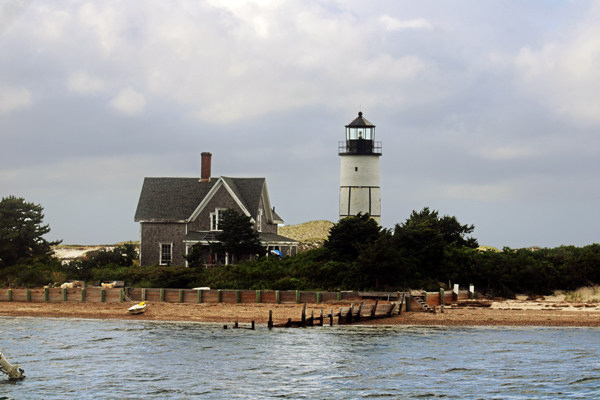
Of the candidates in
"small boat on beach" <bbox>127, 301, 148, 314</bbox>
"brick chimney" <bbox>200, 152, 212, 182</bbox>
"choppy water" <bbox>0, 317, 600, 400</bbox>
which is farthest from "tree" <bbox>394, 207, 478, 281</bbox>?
"brick chimney" <bbox>200, 152, 212, 182</bbox>

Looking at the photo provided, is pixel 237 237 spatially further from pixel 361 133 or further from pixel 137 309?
pixel 361 133

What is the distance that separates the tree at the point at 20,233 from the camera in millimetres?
49531

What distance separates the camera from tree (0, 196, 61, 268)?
163 feet

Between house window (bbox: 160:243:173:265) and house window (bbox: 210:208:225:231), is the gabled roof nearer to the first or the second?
house window (bbox: 210:208:225:231)

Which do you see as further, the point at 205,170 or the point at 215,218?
the point at 205,170

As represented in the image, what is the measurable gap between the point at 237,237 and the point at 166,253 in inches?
283

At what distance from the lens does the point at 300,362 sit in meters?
25.7

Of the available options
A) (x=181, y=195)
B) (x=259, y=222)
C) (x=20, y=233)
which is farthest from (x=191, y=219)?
(x=20, y=233)

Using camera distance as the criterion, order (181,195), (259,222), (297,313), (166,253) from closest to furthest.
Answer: (297,313) → (166,253) → (259,222) → (181,195)

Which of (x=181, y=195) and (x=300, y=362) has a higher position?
(x=181, y=195)

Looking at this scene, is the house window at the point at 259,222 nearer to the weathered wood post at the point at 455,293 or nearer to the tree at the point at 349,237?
the tree at the point at 349,237

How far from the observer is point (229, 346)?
28672 millimetres

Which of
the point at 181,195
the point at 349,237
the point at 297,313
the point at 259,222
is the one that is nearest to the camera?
the point at 297,313

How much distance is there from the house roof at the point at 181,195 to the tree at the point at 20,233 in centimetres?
716
